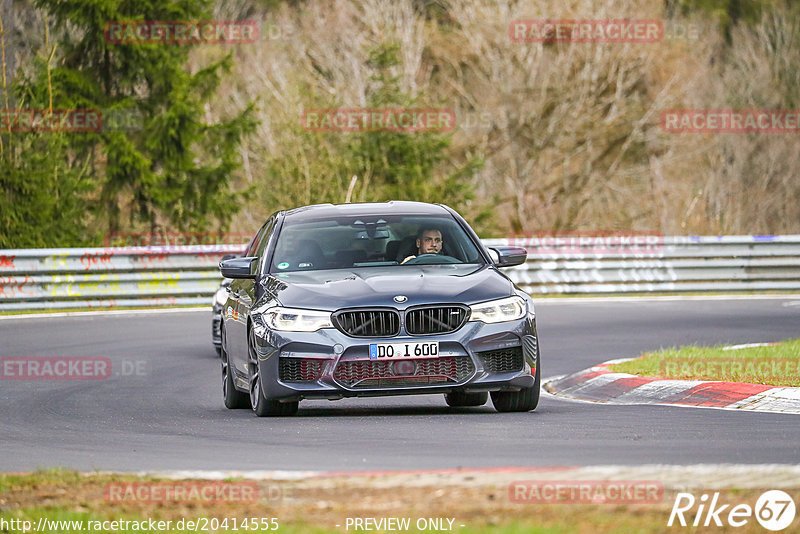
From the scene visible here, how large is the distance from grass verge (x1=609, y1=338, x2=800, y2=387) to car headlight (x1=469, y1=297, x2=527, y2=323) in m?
2.30

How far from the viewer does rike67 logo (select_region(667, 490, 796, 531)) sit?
579cm

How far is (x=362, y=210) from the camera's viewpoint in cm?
1220

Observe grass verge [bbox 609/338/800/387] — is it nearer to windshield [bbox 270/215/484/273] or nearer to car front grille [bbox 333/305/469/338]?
windshield [bbox 270/215/484/273]

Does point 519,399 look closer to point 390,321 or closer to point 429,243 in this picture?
point 390,321

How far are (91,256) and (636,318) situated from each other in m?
9.28

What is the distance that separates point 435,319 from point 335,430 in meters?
1.14

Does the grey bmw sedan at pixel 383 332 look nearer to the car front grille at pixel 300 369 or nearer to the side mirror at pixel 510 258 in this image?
the car front grille at pixel 300 369

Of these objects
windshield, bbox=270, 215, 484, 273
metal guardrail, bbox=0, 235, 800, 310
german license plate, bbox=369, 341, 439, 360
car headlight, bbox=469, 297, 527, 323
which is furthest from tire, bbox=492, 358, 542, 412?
metal guardrail, bbox=0, 235, 800, 310

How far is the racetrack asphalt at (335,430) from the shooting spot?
8.09m

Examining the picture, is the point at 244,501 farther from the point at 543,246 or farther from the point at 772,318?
the point at 543,246

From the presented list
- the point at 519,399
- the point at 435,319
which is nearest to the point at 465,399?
the point at 519,399

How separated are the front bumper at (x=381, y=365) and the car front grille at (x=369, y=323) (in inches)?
1.9

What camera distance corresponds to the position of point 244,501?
21.5 feet

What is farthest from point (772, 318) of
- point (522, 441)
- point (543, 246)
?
point (522, 441)
